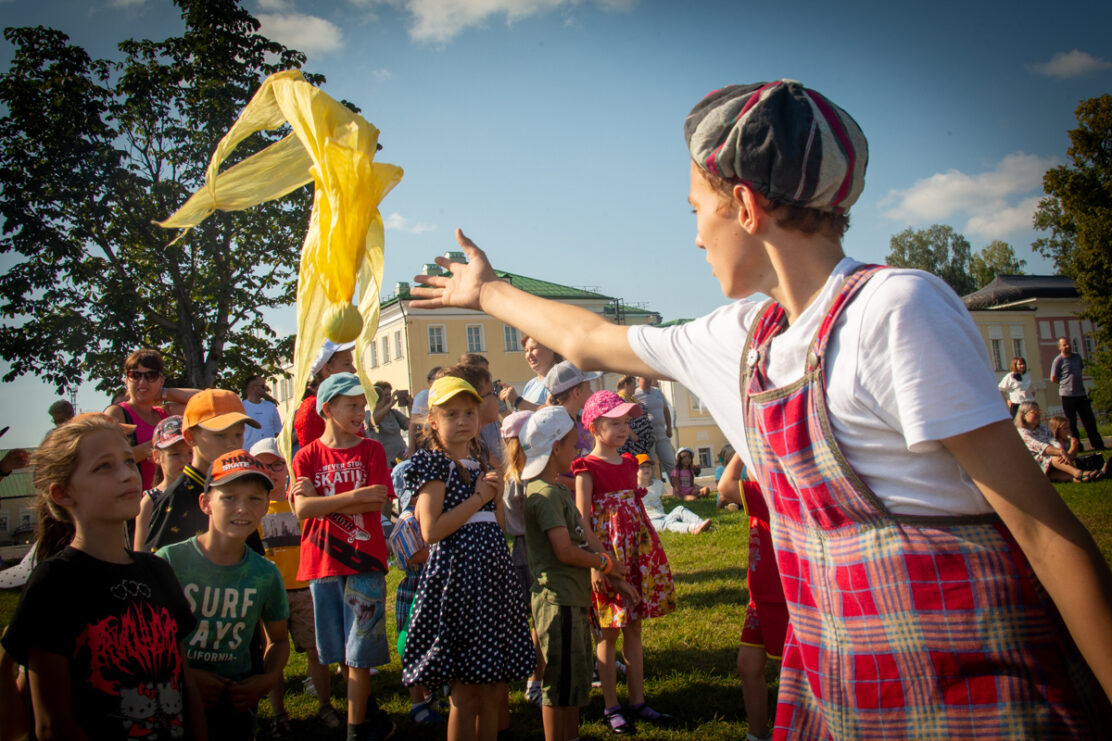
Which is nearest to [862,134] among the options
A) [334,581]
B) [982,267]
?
[334,581]

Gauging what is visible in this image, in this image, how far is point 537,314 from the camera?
6.46ft

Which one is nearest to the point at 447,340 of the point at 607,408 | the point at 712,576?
the point at 712,576

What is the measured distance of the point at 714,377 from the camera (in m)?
1.67

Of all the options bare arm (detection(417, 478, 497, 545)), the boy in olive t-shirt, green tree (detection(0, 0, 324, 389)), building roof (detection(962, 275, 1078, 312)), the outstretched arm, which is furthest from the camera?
building roof (detection(962, 275, 1078, 312))

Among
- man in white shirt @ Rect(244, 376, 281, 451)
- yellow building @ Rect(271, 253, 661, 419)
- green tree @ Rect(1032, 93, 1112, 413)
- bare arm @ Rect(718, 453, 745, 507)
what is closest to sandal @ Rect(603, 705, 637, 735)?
bare arm @ Rect(718, 453, 745, 507)

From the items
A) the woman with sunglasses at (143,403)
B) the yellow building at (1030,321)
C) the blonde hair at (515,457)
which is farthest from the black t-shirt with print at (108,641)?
the yellow building at (1030,321)

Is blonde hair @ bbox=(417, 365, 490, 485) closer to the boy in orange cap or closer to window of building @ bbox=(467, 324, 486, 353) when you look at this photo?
the boy in orange cap

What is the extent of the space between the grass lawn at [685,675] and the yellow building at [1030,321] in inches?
1916

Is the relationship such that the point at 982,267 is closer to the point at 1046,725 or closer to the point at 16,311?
the point at 16,311

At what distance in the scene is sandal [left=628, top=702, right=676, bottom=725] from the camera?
13.5ft

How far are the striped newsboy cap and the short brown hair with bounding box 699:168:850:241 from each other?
2 cm

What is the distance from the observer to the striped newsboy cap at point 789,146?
4.45 ft

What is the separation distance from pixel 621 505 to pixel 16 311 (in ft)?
71.4

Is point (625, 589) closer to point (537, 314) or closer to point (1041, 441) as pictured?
point (537, 314)
